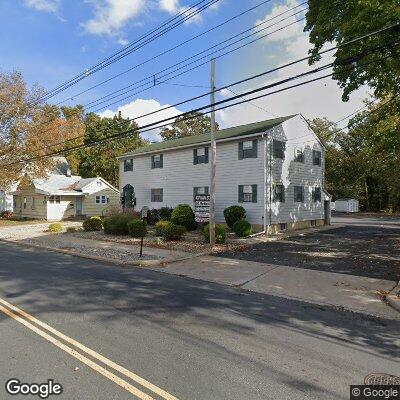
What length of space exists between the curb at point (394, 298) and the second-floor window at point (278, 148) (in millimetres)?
15556

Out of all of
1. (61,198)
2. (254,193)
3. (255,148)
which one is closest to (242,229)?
(254,193)

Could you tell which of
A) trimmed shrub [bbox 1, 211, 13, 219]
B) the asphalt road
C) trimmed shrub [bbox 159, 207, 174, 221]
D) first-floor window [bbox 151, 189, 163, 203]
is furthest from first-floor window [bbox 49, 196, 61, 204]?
the asphalt road

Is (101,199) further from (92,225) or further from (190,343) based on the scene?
(190,343)

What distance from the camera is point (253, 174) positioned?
23469 mm

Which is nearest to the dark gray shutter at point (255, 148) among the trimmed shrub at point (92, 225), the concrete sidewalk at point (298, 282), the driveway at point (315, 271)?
the driveway at point (315, 271)

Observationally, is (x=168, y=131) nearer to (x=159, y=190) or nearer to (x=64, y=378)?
(x=159, y=190)

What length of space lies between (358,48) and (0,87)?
107ft

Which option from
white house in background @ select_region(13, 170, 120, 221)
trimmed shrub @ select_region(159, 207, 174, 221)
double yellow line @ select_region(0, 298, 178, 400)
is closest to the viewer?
double yellow line @ select_region(0, 298, 178, 400)

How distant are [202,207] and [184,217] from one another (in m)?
6.78

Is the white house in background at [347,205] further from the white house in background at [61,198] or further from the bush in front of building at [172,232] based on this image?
the bush in front of building at [172,232]

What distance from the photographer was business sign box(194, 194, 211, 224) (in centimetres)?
1794

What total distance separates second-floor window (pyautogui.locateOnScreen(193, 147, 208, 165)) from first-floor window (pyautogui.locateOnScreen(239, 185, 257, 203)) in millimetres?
3971

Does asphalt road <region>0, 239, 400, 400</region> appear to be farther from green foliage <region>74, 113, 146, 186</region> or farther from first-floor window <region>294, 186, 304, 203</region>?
green foliage <region>74, 113, 146, 186</region>

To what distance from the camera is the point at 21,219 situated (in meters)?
38.4
